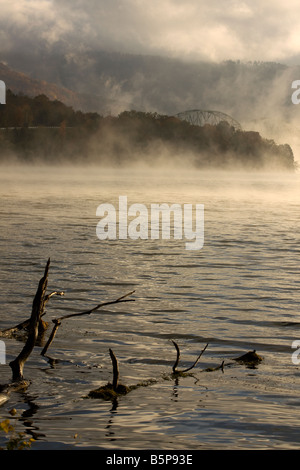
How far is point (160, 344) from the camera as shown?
55.3 feet

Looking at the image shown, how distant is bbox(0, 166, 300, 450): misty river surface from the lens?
10859mm

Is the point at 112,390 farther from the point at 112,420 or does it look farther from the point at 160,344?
the point at 160,344
